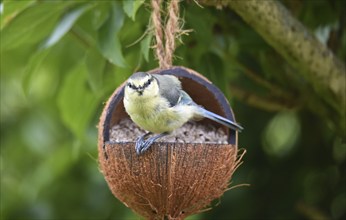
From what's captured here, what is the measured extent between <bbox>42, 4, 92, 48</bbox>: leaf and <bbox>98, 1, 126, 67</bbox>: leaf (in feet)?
0.50

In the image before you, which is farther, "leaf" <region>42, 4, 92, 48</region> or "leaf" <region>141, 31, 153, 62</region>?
"leaf" <region>42, 4, 92, 48</region>

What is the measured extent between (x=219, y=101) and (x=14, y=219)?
242 centimetres

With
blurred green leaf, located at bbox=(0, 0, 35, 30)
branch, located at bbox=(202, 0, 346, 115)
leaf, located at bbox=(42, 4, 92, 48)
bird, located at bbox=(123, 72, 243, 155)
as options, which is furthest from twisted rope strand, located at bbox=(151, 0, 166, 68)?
blurred green leaf, located at bbox=(0, 0, 35, 30)

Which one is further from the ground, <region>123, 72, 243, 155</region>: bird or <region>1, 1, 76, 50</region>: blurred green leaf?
<region>1, 1, 76, 50</region>: blurred green leaf

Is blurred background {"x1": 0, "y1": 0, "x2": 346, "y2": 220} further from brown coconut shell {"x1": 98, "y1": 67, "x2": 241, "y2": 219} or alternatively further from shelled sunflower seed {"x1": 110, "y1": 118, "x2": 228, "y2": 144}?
brown coconut shell {"x1": 98, "y1": 67, "x2": 241, "y2": 219}

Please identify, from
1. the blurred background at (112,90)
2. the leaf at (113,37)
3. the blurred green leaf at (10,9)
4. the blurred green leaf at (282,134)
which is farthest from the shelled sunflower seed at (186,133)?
the blurred green leaf at (282,134)

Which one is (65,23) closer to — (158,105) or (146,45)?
(146,45)

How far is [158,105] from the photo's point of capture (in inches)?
89.9

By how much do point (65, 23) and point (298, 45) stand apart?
890 mm

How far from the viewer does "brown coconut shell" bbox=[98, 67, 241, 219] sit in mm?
2139

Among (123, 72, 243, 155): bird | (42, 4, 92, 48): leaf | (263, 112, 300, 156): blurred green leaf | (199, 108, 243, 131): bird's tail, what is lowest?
(263, 112, 300, 156): blurred green leaf

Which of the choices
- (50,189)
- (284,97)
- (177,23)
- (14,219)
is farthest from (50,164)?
(177,23)

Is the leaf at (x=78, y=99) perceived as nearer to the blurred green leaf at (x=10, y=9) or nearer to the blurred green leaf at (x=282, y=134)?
the blurred green leaf at (x=10, y=9)

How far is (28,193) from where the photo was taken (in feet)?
14.7
